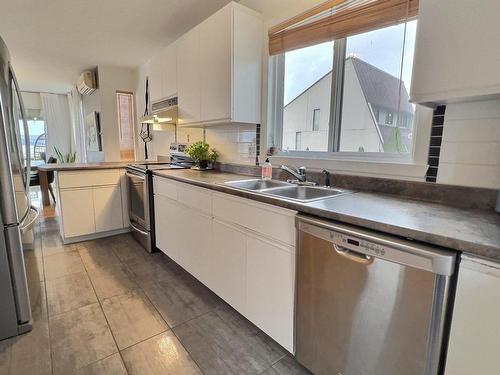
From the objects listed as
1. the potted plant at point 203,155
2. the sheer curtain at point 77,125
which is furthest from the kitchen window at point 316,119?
the sheer curtain at point 77,125

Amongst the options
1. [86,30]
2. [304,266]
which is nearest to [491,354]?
[304,266]

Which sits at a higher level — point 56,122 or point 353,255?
point 56,122

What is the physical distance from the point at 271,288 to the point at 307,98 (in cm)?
142

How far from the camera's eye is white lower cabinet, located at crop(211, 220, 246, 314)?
5.38 ft

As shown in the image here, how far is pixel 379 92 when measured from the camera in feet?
5.57

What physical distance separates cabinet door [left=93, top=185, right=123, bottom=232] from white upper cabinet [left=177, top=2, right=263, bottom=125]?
4.98ft

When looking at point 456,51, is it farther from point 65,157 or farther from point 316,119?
point 65,157

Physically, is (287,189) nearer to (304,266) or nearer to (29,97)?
(304,266)

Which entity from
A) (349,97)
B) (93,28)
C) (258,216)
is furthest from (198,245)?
(93,28)

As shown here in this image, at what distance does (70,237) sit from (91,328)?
1.72m

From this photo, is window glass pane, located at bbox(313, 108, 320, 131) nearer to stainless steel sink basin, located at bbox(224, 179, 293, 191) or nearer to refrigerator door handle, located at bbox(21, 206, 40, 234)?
stainless steel sink basin, located at bbox(224, 179, 293, 191)

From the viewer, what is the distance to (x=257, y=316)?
156 centimetres

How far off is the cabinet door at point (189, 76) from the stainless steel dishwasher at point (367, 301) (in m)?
1.75

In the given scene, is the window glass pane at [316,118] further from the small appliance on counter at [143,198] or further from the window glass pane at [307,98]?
the small appliance on counter at [143,198]
